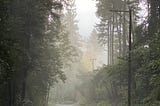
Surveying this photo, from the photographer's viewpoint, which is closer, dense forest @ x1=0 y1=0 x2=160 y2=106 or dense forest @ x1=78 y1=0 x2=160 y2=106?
dense forest @ x1=0 y1=0 x2=160 y2=106

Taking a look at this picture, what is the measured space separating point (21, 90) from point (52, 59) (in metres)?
8.97

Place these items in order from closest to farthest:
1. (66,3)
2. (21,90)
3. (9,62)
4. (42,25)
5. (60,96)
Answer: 1. (9,62)
2. (42,25)
3. (21,90)
4. (66,3)
5. (60,96)

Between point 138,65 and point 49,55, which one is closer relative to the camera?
point 138,65

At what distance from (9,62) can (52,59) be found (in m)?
20.3

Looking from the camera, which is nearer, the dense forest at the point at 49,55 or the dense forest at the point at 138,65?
the dense forest at the point at 49,55

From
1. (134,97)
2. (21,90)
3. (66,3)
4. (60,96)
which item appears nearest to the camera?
(21,90)

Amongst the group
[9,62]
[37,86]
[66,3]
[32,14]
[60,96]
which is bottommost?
[60,96]

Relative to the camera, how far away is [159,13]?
3058cm

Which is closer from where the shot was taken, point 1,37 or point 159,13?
point 1,37

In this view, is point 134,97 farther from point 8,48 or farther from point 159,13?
point 8,48

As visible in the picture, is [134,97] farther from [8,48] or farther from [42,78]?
[8,48]

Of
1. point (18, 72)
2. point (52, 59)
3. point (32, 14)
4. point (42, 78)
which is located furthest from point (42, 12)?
point (52, 59)

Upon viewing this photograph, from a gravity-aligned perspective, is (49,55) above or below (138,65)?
above

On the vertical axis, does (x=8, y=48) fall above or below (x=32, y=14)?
below
